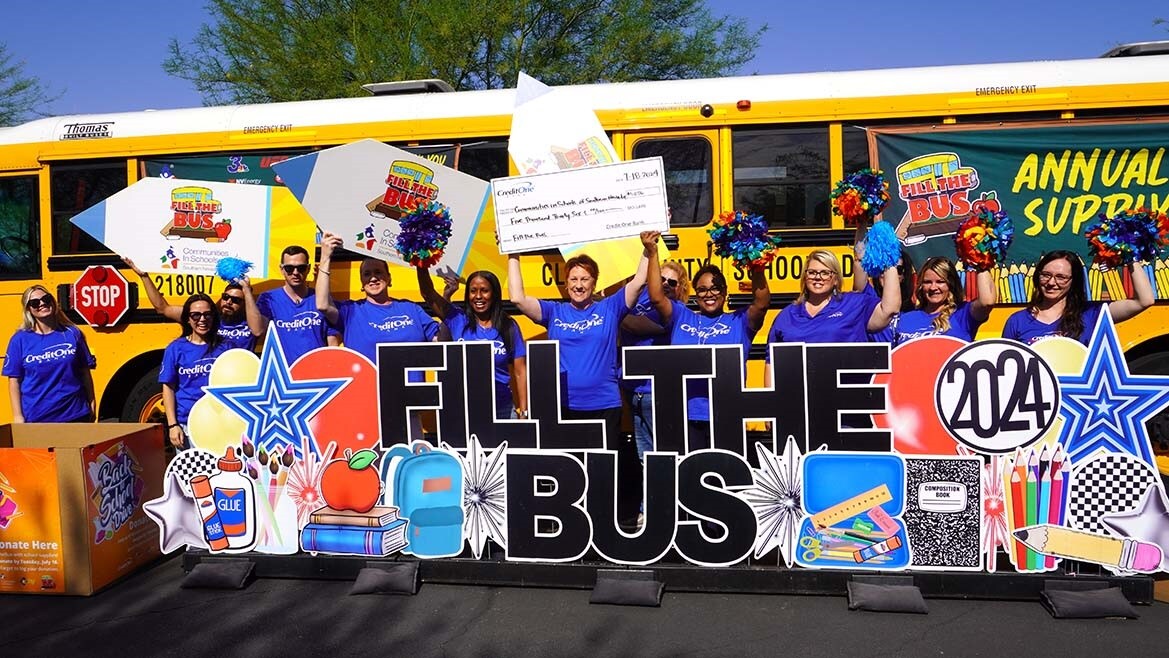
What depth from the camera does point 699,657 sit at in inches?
166

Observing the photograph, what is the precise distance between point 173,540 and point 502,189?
2.85 meters

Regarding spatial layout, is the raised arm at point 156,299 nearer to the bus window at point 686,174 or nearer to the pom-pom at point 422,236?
the pom-pom at point 422,236

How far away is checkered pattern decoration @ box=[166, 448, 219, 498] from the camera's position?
5.36m

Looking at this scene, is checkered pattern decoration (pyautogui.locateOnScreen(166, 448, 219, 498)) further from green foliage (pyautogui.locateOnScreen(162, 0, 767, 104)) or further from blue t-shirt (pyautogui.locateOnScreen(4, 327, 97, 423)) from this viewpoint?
green foliage (pyautogui.locateOnScreen(162, 0, 767, 104))

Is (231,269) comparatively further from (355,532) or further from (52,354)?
(355,532)

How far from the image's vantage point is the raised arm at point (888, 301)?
16.5ft

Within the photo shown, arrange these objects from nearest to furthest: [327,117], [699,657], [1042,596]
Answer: [699,657] < [1042,596] < [327,117]

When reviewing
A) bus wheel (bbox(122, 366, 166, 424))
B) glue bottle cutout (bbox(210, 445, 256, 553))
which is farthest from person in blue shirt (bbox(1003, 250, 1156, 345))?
bus wheel (bbox(122, 366, 166, 424))

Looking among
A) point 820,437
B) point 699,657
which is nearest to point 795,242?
point 820,437

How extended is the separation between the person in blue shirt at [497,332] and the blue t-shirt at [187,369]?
1558 millimetres

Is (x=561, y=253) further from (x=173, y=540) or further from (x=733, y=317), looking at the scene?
(x=173, y=540)

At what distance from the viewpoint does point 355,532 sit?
5180mm

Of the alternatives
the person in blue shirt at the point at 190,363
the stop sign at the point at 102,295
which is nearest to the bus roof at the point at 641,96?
the stop sign at the point at 102,295

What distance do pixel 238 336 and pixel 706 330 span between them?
3205mm
